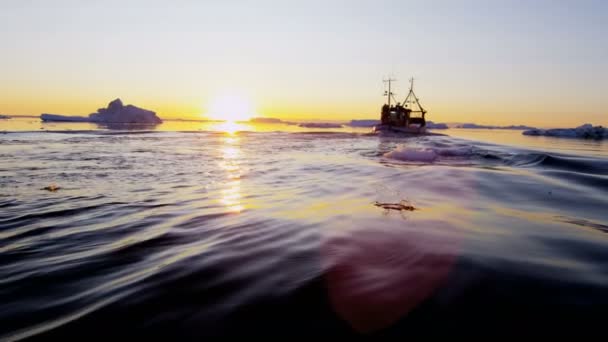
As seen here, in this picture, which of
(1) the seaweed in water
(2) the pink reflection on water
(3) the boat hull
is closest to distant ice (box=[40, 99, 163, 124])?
(3) the boat hull

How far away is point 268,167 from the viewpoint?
10.4 m

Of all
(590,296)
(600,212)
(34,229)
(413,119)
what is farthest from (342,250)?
(413,119)

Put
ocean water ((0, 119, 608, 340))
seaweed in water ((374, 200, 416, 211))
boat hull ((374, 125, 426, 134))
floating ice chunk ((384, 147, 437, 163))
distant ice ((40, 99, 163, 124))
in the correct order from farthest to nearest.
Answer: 1. distant ice ((40, 99, 163, 124))
2. boat hull ((374, 125, 426, 134))
3. floating ice chunk ((384, 147, 437, 163))
4. seaweed in water ((374, 200, 416, 211))
5. ocean water ((0, 119, 608, 340))

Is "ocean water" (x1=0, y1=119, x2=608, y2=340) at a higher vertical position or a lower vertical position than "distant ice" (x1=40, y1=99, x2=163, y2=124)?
lower

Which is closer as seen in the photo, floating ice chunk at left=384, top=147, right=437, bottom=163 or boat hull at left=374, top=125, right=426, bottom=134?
floating ice chunk at left=384, top=147, right=437, bottom=163

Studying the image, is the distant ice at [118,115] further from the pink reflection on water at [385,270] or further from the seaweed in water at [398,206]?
the pink reflection on water at [385,270]

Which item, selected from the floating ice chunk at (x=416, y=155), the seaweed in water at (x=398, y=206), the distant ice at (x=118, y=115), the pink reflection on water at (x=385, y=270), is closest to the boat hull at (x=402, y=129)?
the floating ice chunk at (x=416, y=155)

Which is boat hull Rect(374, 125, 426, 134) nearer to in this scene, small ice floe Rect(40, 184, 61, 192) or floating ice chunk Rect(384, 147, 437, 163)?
floating ice chunk Rect(384, 147, 437, 163)

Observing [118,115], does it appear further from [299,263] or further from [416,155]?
[299,263]

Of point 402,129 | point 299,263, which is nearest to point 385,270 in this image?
point 299,263

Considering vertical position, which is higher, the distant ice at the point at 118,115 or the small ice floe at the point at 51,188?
the distant ice at the point at 118,115

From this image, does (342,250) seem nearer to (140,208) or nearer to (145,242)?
(145,242)

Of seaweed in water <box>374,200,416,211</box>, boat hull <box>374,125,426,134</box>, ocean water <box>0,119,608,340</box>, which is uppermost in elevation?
boat hull <box>374,125,426,134</box>

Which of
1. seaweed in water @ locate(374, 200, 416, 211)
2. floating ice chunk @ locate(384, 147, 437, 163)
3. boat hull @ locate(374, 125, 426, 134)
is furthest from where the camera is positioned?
boat hull @ locate(374, 125, 426, 134)
